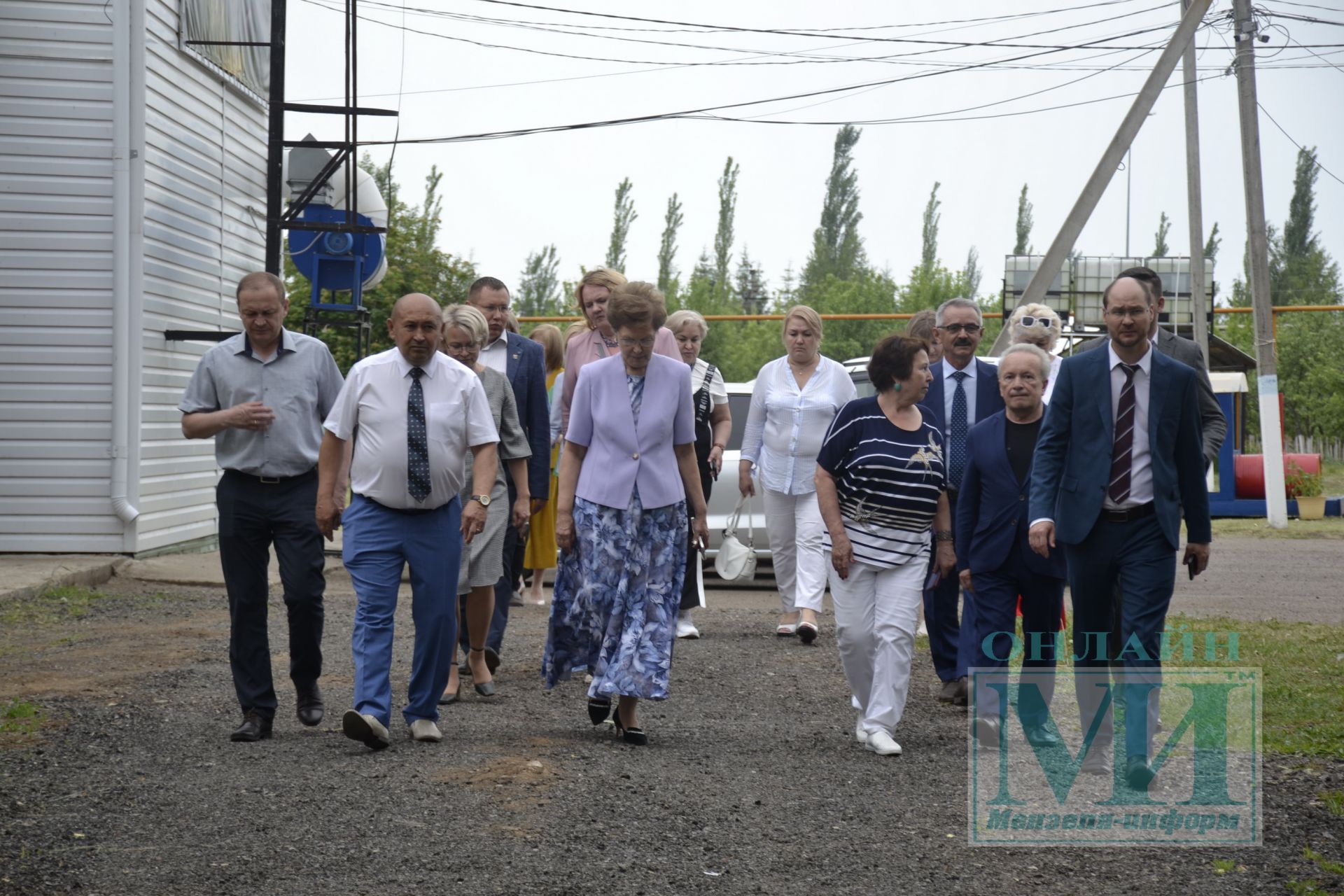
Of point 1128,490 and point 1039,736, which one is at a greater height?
point 1128,490

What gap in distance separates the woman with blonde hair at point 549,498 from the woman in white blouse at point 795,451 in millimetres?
1321

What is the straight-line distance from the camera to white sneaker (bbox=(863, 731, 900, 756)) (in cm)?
650

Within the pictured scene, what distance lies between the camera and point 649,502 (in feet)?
22.0

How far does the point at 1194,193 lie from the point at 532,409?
20060 mm

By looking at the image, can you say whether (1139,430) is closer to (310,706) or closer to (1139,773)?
(1139,773)

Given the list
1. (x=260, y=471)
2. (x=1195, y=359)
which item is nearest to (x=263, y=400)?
(x=260, y=471)

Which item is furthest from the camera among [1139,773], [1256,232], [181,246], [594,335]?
[1256,232]

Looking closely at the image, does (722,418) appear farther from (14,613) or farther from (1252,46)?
(1252,46)

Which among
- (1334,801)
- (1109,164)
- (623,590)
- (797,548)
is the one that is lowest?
(1334,801)

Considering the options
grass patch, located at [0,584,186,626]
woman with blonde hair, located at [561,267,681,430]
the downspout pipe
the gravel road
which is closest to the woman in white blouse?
the gravel road

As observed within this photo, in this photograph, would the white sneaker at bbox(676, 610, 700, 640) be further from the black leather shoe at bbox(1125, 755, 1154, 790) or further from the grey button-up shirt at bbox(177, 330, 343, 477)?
the black leather shoe at bbox(1125, 755, 1154, 790)

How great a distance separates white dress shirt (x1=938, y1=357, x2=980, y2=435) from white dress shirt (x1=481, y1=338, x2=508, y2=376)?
2.40m

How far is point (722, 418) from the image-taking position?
991cm

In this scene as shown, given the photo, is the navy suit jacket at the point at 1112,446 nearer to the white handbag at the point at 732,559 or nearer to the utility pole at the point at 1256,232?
the white handbag at the point at 732,559
